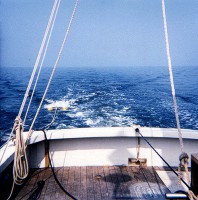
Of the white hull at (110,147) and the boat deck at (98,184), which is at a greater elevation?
the white hull at (110,147)

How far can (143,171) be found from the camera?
3.03 meters

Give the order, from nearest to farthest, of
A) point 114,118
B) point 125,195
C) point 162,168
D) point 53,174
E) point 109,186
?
1. point 125,195
2. point 109,186
3. point 53,174
4. point 162,168
5. point 114,118

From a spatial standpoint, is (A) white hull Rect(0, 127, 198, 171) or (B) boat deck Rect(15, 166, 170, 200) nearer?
(B) boat deck Rect(15, 166, 170, 200)

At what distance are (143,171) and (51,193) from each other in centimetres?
124

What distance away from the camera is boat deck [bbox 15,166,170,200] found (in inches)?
97.4

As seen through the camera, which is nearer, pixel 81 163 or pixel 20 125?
pixel 20 125

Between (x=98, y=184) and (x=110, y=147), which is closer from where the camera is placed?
(x=98, y=184)

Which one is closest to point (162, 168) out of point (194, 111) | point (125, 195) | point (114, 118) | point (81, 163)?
point (125, 195)

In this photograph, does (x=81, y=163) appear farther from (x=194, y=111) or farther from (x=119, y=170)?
(x=194, y=111)

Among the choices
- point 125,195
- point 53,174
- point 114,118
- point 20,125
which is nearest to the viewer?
point 20,125

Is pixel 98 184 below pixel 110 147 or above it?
below

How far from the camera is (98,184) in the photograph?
8.88 feet

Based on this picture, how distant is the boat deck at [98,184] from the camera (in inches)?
97.4

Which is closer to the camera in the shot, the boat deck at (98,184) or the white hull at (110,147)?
the boat deck at (98,184)
